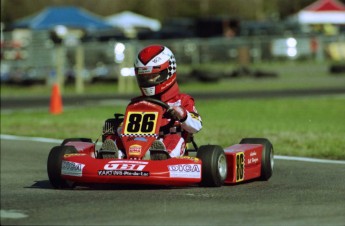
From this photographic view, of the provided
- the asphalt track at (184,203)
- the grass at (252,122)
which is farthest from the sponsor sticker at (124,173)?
the grass at (252,122)

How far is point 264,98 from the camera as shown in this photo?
25.9 meters

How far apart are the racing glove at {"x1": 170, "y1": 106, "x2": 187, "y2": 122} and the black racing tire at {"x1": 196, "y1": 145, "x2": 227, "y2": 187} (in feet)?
1.21

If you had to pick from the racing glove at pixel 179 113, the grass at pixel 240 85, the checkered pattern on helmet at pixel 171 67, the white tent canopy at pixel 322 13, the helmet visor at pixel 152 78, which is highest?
the checkered pattern on helmet at pixel 171 67

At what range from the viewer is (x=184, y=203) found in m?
7.81

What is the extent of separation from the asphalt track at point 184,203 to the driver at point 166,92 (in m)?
0.56

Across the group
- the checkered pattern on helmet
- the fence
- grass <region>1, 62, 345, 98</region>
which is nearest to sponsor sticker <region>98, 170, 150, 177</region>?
the checkered pattern on helmet

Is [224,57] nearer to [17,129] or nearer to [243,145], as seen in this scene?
[17,129]

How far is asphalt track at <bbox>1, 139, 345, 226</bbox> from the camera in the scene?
22.8 ft

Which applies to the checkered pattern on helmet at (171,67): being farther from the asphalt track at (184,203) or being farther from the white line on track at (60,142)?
the white line on track at (60,142)

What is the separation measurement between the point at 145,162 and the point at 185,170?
13.6 inches

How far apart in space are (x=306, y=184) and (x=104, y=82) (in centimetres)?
2513

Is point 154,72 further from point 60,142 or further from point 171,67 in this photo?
point 60,142

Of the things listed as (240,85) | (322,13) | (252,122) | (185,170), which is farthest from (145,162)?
(322,13)

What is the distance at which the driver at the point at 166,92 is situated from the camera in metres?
9.42
